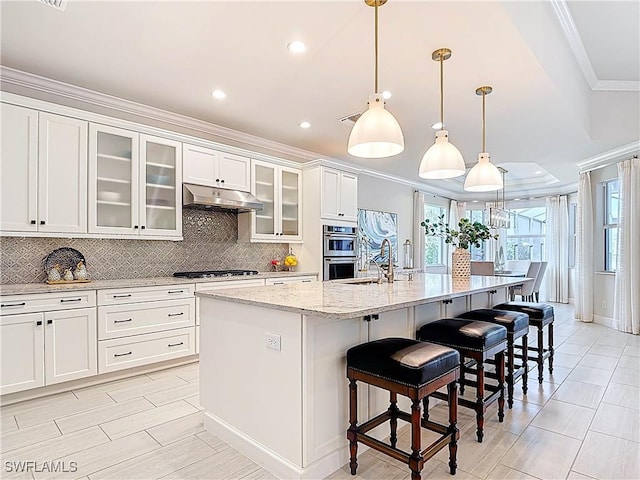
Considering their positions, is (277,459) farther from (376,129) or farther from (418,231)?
(418,231)

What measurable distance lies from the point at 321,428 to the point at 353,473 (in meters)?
0.30

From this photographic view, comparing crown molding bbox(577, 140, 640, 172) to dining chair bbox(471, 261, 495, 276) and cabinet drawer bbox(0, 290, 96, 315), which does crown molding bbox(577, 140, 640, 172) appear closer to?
dining chair bbox(471, 261, 495, 276)

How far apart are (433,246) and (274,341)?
24.7ft

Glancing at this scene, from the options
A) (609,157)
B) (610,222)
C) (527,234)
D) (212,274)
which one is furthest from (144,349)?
(527,234)

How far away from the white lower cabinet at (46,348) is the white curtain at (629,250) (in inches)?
272

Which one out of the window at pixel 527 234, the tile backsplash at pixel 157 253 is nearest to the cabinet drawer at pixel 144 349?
the tile backsplash at pixel 157 253

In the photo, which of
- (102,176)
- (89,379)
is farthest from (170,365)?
(102,176)

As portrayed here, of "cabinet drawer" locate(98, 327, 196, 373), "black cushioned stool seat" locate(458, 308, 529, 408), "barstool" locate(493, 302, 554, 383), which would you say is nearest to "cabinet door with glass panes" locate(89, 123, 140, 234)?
"cabinet drawer" locate(98, 327, 196, 373)

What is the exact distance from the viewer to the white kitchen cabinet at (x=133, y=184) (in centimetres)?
352

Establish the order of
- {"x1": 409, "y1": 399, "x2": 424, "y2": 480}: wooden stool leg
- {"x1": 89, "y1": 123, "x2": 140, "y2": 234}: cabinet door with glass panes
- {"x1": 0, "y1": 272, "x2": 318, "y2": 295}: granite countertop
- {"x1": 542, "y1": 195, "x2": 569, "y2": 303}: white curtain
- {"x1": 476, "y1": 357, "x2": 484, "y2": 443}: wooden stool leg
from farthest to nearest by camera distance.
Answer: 1. {"x1": 542, "y1": 195, "x2": 569, "y2": 303}: white curtain
2. {"x1": 89, "y1": 123, "x2": 140, "y2": 234}: cabinet door with glass panes
3. {"x1": 0, "y1": 272, "x2": 318, "y2": 295}: granite countertop
4. {"x1": 476, "y1": 357, "x2": 484, "y2": 443}: wooden stool leg
5. {"x1": 409, "y1": 399, "x2": 424, "y2": 480}: wooden stool leg

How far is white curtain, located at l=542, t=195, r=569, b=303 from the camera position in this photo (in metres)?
8.41

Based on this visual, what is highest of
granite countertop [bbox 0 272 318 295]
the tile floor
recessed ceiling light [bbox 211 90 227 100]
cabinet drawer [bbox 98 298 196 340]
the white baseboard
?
recessed ceiling light [bbox 211 90 227 100]

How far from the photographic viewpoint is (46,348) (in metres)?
2.98

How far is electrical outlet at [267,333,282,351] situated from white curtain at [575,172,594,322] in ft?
21.2
